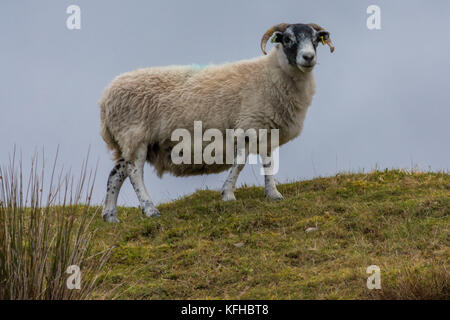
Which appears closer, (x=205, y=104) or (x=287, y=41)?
(x=287, y=41)

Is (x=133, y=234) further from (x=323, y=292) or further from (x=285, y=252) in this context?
(x=323, y=292)

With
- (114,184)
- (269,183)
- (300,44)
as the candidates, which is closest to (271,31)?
(300,44)

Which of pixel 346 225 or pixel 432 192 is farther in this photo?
pixel 432 192

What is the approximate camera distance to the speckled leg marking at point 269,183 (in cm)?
1235

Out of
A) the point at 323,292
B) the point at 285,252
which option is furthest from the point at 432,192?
the point at 323,292

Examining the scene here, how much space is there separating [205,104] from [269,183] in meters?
2.08

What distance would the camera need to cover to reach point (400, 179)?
1311cm

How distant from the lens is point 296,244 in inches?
384

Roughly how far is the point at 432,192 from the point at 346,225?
244 cm

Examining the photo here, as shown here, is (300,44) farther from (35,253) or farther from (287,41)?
(35,253)

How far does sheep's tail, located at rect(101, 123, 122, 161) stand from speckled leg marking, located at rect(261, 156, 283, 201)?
10.5 ft

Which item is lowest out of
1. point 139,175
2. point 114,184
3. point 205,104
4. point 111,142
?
point 114,184

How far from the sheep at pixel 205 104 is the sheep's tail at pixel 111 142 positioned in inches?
0.9
